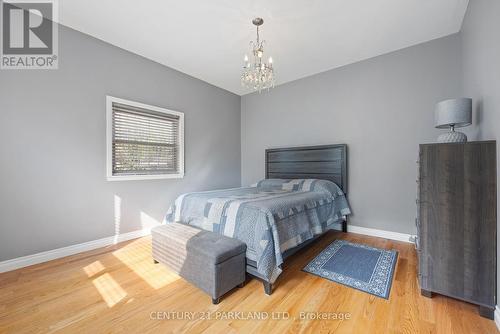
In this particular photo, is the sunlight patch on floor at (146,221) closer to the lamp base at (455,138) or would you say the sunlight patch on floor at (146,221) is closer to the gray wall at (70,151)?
the gray wall at (70,151)

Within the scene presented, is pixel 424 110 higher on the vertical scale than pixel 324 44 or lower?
lower

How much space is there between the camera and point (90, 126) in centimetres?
260

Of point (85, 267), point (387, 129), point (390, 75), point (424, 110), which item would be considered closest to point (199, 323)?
point (85, 267)

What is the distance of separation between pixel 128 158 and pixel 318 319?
293 centimetres

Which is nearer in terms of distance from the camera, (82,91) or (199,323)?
(199,323)

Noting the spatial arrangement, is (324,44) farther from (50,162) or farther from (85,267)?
(85,267)

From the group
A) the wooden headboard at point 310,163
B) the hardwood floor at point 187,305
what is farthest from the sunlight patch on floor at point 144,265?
the wooden headboard at point 310,163

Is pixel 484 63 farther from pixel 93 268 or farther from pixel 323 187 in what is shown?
pixel 93 268

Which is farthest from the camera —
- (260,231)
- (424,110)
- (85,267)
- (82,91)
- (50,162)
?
(424,110)

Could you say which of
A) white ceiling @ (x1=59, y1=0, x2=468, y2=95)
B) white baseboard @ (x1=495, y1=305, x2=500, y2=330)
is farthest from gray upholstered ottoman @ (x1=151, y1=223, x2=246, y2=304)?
white ceiling @ (x1=59, y1=0, x2=468, y2=95)

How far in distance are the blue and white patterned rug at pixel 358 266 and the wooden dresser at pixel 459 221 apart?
1.12 ft

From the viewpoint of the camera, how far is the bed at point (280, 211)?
69.7 inches

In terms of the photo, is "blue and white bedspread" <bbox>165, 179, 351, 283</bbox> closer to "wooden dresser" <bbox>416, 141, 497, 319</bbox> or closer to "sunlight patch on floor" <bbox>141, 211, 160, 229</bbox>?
"sunlight patch on floor" <bbox>141, 211, 160, 229</bbox>

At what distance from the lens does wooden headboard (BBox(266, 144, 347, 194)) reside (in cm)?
331
